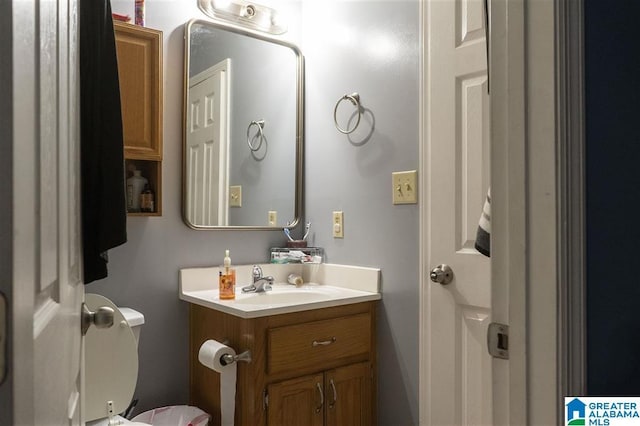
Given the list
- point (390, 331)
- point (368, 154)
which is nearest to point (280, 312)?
point (390, 331)

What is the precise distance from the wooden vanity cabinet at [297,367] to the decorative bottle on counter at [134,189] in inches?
19.6

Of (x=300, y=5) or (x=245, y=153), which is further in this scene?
(x=300, y=5)

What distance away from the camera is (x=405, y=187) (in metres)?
1.94

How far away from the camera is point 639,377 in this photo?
2.72 feet

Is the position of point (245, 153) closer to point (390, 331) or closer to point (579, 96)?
point (390, 331)

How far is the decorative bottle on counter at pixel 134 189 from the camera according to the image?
6.37 ft

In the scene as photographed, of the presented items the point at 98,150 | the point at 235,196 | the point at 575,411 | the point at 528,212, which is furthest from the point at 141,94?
the point at 575,411

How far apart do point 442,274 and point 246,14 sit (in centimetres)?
153

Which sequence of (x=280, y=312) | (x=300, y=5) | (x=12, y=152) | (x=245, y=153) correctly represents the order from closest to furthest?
1. (x=12, y=152)
2. (x=280, y=312)
3. (x=245, y=153)
4. (x=300, y=5)

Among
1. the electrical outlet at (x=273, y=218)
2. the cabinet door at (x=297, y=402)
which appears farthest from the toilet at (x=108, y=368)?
the electrical outlet at (x=273, y=218)

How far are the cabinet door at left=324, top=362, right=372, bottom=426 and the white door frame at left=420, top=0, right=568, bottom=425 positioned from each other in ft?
4.00

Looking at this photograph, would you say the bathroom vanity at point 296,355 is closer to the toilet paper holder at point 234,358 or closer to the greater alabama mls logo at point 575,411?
the toilet paper holder at point 234,358

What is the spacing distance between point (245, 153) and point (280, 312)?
2.96 feet

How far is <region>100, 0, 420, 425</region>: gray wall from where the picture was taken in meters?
1.94
